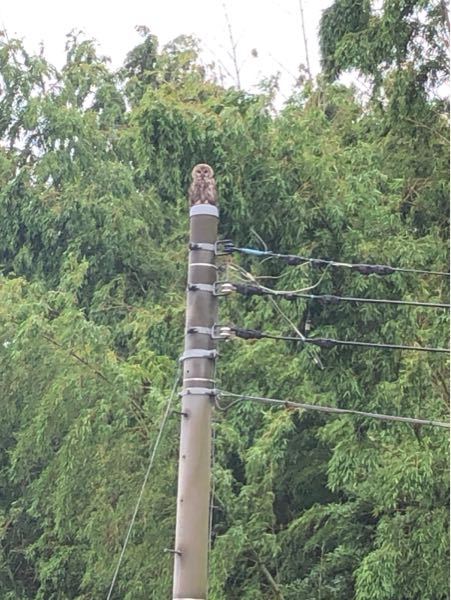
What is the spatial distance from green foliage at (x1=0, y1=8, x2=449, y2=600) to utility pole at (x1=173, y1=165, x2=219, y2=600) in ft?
8.67

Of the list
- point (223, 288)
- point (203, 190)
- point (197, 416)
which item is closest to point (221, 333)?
A: point (223, 288)

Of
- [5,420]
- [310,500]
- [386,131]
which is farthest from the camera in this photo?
[5,420]

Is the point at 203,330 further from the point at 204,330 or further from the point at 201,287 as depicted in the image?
the point at 201,287

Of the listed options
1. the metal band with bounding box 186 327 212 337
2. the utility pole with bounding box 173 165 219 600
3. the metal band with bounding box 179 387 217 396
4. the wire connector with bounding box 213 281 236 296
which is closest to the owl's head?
the utility pole with bounding box 173 165 219 600

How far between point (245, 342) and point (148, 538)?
6.30 ft

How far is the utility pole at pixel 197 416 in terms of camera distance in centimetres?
483

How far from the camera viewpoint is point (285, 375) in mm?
8586

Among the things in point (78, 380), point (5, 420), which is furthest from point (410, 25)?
point (5, 420)

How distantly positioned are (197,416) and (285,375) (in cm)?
362

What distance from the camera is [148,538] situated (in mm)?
8398

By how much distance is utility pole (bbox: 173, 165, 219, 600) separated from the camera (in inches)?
190

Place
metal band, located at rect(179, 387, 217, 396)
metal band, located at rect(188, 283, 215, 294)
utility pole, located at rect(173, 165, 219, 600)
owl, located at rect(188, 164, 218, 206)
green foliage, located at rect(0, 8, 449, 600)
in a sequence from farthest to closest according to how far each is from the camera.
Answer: green foliage, located at rect(0, 8, 449, 600)
owl, located at rect(188, 164, 218, 206)
metal band, located at rect(188, 283, 215, 294)
metal band, located at rect(179, 387, 217, 396)
utility pole, located at rect(173, 165, 219, 600)

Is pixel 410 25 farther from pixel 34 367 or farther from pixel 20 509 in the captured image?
pixel 20 509

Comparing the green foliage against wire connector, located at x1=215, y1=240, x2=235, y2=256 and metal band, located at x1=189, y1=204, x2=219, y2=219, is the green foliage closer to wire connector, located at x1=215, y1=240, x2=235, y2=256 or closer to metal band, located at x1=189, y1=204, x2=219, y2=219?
wire connector, located at x1=215, y1=240, x2=235, y2=256
